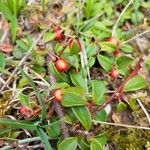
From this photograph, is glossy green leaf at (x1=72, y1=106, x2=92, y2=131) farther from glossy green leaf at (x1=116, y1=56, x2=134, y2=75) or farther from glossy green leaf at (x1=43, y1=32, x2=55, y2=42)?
glossy green leaf at (x1=43, y1=32, x2=55, y2=42)

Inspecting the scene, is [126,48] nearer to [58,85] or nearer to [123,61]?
[123,61]

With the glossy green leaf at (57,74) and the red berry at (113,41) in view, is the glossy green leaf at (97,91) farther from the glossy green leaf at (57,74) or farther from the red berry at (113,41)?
the red berry at (113,41)

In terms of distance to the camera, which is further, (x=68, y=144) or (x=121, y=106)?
(x=121, y=106)

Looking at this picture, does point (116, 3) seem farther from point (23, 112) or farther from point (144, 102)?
point (23, 112)

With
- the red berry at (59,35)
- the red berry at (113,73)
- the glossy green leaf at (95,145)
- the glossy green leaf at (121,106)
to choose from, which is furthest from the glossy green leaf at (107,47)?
the glossy green leaf at (95,145)

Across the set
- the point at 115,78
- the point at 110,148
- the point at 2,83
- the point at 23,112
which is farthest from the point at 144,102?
the point at 2,83

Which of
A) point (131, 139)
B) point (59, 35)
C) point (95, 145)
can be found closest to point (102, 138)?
point (95, 145)
